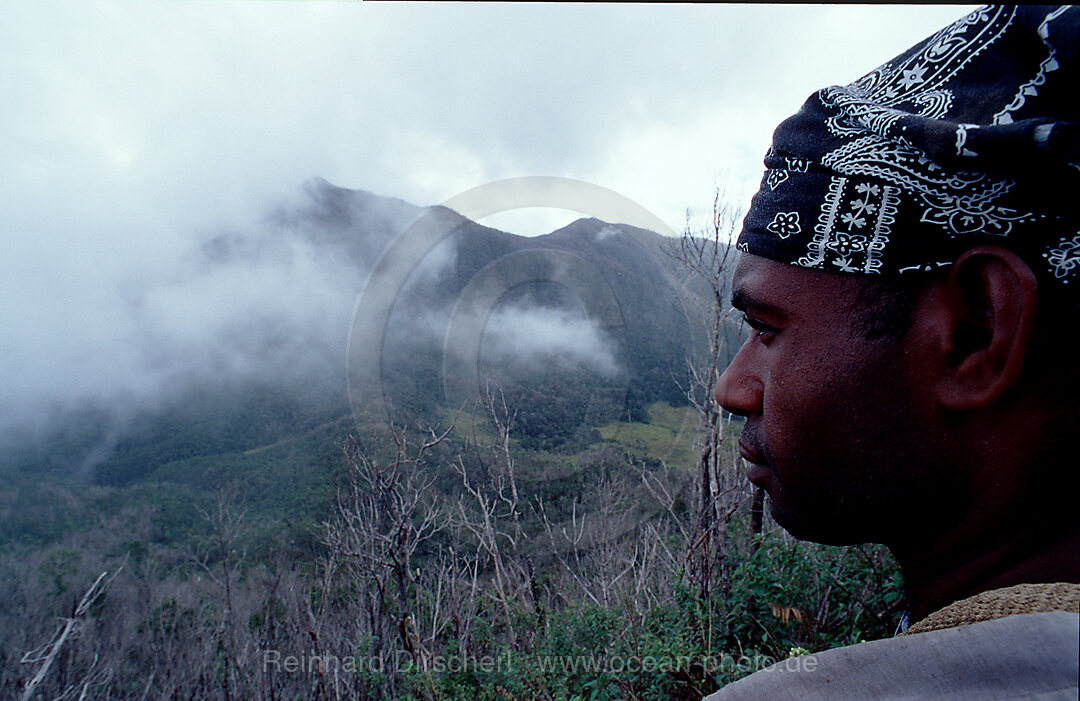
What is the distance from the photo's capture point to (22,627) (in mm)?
19156

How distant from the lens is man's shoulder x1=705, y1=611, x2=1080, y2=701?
0.56 meters

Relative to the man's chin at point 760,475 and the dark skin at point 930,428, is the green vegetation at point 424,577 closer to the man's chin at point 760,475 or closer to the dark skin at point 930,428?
the man's chin at point 760,475

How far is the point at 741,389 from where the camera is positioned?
94cm

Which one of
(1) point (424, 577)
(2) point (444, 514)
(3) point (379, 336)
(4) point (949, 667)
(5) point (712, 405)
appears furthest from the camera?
(3) point (379, 336)

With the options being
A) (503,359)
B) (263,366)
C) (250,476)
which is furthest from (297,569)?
(263,366)

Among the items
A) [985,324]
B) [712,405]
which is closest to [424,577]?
[712,405]

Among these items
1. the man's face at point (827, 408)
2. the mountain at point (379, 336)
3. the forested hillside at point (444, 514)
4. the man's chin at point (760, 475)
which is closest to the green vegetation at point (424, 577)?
the forested hillside at point (444, 514)

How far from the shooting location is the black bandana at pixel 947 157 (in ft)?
2.10

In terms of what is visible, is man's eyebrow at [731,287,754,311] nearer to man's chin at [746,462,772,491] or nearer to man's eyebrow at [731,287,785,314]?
man's eyebrow at [731,287,785,314]

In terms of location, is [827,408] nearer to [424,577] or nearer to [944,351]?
[944,351]

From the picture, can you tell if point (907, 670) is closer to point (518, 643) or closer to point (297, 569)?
point (518, 643)

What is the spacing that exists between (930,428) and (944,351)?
4.0 inches

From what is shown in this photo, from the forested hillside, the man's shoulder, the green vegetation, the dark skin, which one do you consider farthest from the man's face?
the forested hillside

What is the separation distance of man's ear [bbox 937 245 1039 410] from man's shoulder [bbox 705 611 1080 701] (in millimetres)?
249
